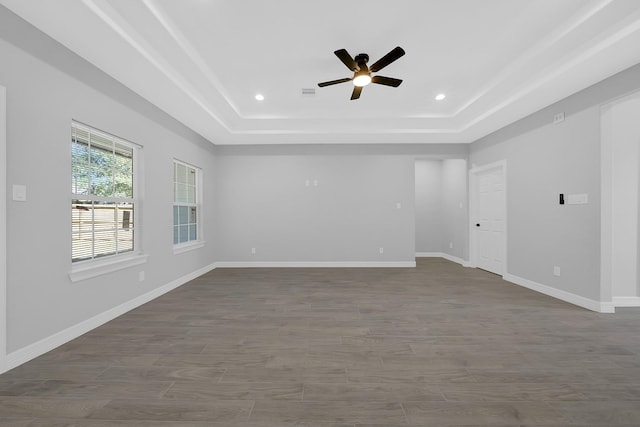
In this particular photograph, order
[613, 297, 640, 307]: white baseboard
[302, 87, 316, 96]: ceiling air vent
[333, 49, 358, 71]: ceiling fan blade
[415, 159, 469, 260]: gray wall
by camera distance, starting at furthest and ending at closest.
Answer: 1. [415, 159, 469, 260]: gray wall
2. [302, 87, 316, 96]: ceiling air vent
3. [613, 297, 640, 307]: white baseboard
4. [333, 49, 358, 71]: ceiling fan blade

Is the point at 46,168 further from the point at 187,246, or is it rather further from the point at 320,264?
the point at 320,264

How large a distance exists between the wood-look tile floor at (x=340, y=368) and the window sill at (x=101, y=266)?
0.56 m

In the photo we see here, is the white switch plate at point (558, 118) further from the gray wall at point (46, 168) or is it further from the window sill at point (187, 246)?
the window sill at point (187, 246)

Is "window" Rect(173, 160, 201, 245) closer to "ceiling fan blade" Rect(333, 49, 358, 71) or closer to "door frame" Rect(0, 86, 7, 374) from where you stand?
"door frame" Rect(0, 86, 7, 374)

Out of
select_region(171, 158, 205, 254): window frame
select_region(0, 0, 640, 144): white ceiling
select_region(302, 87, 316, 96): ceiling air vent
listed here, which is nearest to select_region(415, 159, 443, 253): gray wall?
select_region(0, 0, 640, 144): white ceiling

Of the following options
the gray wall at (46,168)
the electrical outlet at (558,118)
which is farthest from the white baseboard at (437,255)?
the gray wall at (46,168)

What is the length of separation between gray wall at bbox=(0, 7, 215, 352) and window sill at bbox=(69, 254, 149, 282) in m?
0.06

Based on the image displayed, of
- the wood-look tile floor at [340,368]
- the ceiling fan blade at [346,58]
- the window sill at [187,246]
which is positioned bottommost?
the wood-look tile floor at [340,368]

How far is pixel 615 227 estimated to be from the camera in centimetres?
361

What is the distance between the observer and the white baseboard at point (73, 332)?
7.23 ft

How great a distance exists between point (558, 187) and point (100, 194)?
19.3 ft

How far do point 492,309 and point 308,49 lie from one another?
12.4 feet

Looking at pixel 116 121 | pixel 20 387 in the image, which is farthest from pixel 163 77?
pixel 20 387

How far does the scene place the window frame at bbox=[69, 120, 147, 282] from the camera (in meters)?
2.85
